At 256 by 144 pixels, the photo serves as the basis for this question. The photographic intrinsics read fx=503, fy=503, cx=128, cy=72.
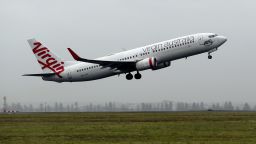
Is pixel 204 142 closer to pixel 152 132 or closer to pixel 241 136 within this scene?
pixel 241 136

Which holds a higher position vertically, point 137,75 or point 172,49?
point 172,49

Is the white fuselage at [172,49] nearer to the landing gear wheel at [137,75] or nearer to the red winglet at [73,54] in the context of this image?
the landing gear wheel at [137,75]

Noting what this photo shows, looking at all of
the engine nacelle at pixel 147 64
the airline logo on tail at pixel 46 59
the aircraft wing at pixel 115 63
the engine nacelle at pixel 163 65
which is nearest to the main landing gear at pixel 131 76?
the aircraft wing at pixel 115 63

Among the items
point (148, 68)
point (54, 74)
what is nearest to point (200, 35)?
point (148, 68)

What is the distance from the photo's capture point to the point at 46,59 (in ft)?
273

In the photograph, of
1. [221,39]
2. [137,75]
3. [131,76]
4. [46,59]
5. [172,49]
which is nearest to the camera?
[172,49]

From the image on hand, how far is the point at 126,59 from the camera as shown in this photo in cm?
7369

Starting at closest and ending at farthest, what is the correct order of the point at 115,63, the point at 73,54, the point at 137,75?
the point at 73,54 < the point at 115,63 < the point at 137,75

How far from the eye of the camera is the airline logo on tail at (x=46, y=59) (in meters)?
81.7

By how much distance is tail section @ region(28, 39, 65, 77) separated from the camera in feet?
268

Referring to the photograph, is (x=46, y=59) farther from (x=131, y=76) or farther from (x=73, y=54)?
(x=131, y=76)

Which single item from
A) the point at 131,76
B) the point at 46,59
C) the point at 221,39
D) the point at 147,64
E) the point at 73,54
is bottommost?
the point at 131,76

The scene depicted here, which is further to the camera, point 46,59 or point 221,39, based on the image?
point 46,59

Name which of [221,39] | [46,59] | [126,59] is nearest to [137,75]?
[126,59]
